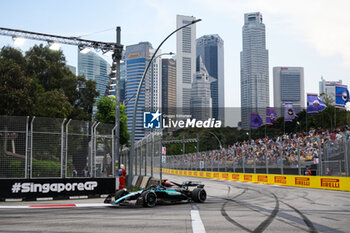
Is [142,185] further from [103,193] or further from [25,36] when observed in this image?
[25,36]

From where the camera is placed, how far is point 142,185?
2375 cm

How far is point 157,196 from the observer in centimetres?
1430

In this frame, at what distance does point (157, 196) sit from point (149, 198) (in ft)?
2.09

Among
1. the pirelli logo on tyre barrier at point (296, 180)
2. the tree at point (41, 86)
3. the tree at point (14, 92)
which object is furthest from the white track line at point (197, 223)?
the tree at point (41, 86)

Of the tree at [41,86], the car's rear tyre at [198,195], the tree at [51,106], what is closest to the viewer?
the car's rear tyre at [198,195]

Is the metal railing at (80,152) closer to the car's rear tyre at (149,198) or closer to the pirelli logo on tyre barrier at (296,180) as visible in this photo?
the pirelli logo on tyre barrier at (296,180)

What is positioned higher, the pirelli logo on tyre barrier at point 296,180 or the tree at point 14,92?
the tree at point 14,92

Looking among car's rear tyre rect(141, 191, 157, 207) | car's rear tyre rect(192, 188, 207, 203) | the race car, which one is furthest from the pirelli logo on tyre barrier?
car's rear tyre rect(141, 191, 157, 207)

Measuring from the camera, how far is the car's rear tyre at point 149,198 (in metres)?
Answer: 13.6

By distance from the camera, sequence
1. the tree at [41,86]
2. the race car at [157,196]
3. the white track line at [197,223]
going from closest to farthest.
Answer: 1. the white track line at [197,223]
2. the race car at [157,196]
3. the tree at [41,86]

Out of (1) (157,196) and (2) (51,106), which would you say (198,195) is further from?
(2) (51,106)

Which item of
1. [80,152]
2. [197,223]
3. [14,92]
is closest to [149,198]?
[197,223]

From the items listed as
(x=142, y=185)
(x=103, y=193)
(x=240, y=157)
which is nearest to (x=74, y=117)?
(x=240, y=157)

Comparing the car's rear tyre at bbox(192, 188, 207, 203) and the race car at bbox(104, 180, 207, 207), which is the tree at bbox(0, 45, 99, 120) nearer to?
the race car at bbox(104, 180, 207, 207)
